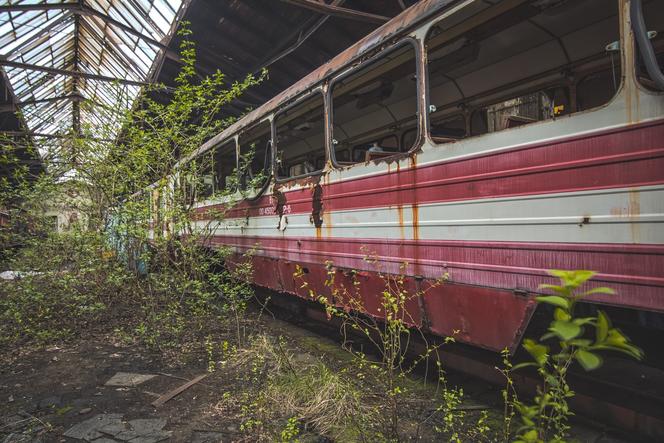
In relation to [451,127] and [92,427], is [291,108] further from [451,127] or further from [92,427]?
[92,427]

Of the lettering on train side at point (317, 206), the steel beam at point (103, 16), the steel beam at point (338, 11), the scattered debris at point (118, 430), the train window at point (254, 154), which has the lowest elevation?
the scattered debris at point (118, 430)

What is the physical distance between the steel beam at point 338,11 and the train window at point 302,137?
2.49m

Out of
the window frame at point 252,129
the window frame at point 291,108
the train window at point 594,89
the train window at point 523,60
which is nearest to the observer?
the train window at point 523,60

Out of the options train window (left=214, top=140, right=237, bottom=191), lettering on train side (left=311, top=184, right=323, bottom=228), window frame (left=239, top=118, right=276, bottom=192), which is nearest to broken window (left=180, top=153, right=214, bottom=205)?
window frame (left=239, top=118, right=276, bottom=192)

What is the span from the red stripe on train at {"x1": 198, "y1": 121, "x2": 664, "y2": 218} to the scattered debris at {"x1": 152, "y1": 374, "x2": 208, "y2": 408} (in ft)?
6.82

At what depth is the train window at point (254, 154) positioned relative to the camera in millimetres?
5230

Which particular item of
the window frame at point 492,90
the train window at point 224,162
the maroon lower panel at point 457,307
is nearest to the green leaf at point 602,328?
the maroon lower panel at point 457,307

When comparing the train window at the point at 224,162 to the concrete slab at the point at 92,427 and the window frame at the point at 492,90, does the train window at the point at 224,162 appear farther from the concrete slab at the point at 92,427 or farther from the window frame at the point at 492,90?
the concrete slab at the point at 92,427

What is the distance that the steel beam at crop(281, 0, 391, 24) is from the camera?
7.19m

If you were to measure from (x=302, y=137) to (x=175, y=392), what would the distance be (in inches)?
176

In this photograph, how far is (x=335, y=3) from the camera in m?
7.41

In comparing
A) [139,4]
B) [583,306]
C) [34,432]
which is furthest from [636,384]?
[139,4]

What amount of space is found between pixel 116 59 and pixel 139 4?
17.1 ft

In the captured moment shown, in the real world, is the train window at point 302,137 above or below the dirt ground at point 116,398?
above
